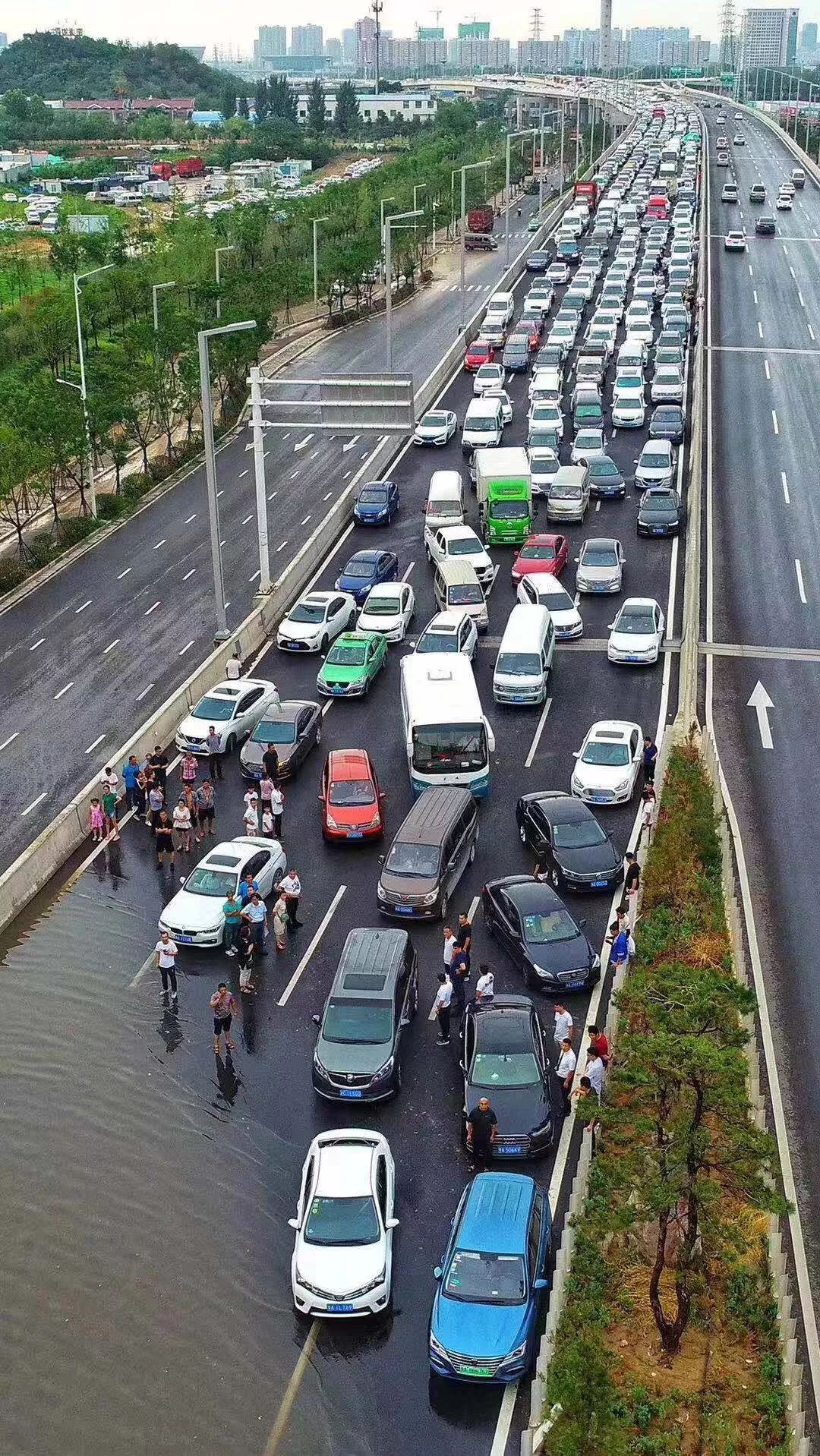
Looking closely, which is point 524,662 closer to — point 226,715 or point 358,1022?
point 226,715

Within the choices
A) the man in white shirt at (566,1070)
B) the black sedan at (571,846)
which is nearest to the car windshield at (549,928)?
the black sedan at (571,846)

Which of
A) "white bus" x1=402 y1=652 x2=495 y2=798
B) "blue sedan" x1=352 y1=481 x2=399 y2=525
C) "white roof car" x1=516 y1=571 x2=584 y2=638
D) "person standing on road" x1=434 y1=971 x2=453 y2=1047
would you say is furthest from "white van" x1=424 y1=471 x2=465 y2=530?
"person standing on road" x1=434 y1=971 x2=453 y2=1047

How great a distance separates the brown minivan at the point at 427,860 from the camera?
27594 millimetres

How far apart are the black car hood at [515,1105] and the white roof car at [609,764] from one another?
10204 millimetres

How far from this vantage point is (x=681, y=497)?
5200cm

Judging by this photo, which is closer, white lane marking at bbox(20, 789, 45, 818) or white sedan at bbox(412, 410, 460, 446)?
white lane marking at bbox(20, 789, 45, 818)

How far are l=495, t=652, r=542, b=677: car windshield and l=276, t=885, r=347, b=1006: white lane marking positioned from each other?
9690mm

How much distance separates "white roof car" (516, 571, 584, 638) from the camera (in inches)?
1602

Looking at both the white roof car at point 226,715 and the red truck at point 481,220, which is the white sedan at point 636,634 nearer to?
the white roof car at point 226,715

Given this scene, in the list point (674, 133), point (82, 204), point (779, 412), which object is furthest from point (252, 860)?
point (674, 133)

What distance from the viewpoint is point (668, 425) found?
5712 cm

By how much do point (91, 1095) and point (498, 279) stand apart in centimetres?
7927

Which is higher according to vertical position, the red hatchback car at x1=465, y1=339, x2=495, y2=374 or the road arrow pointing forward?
the red hatchback car at x1=465, y1=339, x2=495, y2=374

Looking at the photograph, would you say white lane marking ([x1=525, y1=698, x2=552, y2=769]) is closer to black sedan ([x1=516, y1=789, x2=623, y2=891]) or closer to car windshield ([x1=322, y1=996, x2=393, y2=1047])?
black sedan ([x1=516, y1=789, x2=623, y2=891])
